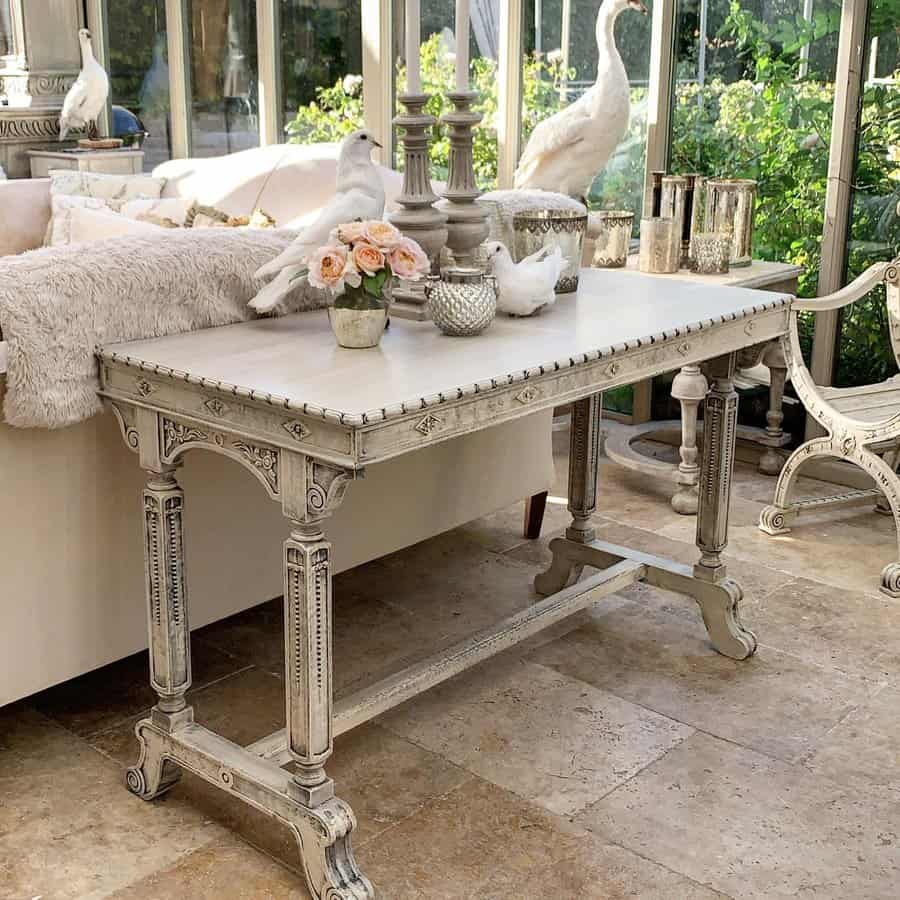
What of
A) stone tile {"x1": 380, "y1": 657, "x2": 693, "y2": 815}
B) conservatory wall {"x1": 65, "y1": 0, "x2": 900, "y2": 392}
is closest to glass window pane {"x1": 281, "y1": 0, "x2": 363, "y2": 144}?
conservatory wall {"x1": 65, "y1": 0, "x2": 900, "y2": 392}

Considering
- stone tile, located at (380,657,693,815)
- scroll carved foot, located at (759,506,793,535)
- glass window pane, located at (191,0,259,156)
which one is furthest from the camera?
glass window pane, located at (191,0,259,156)

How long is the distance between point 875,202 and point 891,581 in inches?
54.3

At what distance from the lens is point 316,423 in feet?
5.85

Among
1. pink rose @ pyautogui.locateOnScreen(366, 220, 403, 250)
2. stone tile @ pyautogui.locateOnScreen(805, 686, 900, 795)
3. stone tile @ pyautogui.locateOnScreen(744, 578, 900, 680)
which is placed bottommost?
stone tile @ pyautogui.locateOnScreen(744, 578, 900, 680)

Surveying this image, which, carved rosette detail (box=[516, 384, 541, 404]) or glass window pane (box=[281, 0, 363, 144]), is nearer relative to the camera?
carved rosette detail (box=[516, 384, 541, 404])

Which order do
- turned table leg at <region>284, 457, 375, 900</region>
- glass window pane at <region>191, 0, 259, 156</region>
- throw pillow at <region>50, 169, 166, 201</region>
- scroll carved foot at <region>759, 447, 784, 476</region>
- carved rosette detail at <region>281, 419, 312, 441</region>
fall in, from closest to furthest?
1. carved rosette detail at <region>281, 419, 312, 441</region>
2. turned table leg at <region>284, 457, 375, 900</region>
3. scroll carved foot at <region>759, 447, 784, 476</region>
4. throw pillow at <region>50, 169, 166, 201</region>
5. glass window pane at <region>191, 0, 259, 156</region>

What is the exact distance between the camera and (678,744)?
2.49 metres

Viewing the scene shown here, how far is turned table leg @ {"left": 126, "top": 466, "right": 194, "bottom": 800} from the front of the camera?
2150 mm

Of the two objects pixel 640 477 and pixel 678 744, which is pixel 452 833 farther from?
pixel 640 477

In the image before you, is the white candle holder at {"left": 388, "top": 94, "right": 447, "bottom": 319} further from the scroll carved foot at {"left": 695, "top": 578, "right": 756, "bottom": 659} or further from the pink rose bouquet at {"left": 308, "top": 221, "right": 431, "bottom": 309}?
the scroll carved foot at {"left": 695, "top": 578, "right": 756, "bottom": 659}

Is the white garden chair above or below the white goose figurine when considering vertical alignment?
below

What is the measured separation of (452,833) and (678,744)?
1.83ft

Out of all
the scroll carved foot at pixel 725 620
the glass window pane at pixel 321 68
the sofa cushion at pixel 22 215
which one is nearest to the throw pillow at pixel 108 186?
the sofa cushion at pixel 22 215

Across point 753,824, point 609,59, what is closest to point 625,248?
point 609,59
